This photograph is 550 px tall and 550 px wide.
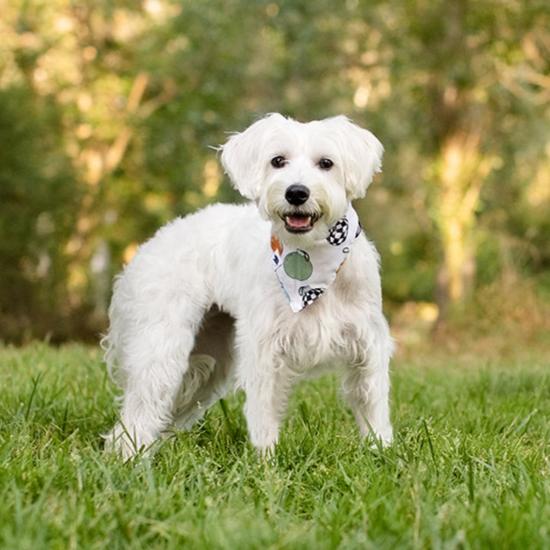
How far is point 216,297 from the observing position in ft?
16.4

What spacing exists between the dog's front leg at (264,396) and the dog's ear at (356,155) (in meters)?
0.84

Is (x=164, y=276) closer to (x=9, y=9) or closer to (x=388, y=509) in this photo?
(x=388, y=509)

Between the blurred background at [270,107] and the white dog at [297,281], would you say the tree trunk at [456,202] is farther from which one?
the white dog at [297,281]

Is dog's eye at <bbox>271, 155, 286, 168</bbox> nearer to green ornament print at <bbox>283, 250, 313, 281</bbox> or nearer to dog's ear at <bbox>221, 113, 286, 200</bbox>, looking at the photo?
dog's ear at <bbox>221, 113, 286, 200</bbox>

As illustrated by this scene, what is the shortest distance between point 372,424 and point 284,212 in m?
1.05

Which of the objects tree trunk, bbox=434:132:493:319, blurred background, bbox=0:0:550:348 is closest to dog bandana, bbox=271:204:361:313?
blurred background, bbox=0:0:550:348

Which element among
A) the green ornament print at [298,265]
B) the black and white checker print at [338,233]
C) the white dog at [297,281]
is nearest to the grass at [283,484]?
the white dog at [297,281]

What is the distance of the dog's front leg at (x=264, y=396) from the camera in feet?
14.2

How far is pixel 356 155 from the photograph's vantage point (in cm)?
431

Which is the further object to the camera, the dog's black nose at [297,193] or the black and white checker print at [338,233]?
the black and white checker print at [338,233]

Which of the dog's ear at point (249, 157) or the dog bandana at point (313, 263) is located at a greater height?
the dog's ear at point (249, 157)

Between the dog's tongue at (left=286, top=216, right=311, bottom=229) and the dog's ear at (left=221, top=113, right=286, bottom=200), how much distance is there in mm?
229

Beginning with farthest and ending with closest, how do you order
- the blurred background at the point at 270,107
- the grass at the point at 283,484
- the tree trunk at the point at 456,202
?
the tree trunk at the point at 456,202, the blurred background at the point at 270,107, the grass at the point at 283,484

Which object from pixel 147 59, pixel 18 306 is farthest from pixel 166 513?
pixel 147 59
